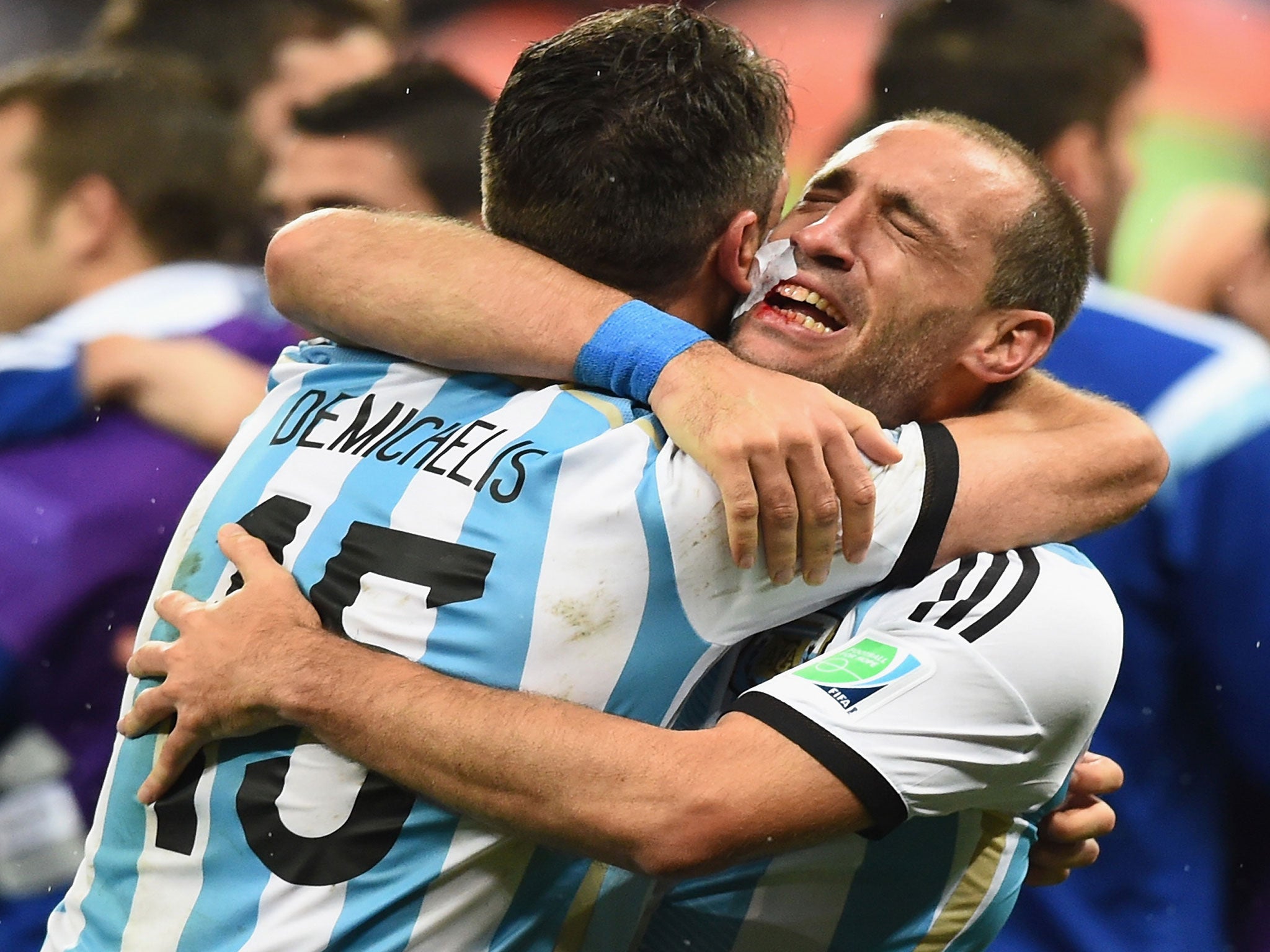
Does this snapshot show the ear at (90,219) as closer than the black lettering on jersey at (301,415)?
No

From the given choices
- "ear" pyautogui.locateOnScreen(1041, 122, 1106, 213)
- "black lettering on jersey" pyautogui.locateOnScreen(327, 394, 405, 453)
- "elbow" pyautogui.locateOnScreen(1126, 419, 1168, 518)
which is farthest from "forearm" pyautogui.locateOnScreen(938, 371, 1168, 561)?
"ear" pyautogui.locateOnScreen(1041, 122, 1106, 213)

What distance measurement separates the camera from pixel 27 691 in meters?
2.94

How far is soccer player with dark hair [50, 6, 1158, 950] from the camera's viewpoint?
1288mm

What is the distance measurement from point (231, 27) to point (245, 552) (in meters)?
2.55

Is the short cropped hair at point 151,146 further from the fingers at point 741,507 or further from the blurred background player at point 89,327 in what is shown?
the fingers at point 741,507

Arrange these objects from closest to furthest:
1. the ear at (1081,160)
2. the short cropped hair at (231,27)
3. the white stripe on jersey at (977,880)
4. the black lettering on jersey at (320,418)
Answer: the black lettering on jersey at (320,418) < the white stripe on jersey at (977,880) < the ear at (1081,160) < the short cropped hair at (231,27)

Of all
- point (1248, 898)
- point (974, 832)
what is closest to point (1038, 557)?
point (974, 832)

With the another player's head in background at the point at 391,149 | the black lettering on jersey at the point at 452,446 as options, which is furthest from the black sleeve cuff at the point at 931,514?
the another player's head in background at the point at 391,149

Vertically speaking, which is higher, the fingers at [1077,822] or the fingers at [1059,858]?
the fingers at [1077,822]

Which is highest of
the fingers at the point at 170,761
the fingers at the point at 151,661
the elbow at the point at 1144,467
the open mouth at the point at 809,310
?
the open mouth at the point at 809,310

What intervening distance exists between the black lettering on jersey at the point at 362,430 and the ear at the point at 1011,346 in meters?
0.71

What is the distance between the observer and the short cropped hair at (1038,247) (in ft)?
5.57

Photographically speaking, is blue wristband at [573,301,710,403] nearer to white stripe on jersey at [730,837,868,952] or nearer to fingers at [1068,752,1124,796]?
white stripe on jersey at [730,837,868,952]

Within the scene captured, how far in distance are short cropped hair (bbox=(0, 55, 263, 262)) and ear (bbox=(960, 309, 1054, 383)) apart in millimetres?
2151
